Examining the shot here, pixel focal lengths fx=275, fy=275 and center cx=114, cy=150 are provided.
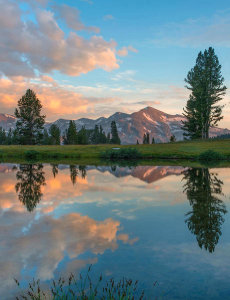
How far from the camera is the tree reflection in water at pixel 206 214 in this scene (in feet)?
28.2

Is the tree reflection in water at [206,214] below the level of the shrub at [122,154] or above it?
below

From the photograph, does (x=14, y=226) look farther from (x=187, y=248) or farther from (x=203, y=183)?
(x=203, y=183)

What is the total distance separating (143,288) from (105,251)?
203 cm

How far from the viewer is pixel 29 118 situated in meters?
93.8

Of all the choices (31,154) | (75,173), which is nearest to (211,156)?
(75,173)

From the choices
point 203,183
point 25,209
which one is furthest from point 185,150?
point 25,209

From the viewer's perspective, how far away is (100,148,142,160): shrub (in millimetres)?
50812

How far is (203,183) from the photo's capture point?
20.1 m

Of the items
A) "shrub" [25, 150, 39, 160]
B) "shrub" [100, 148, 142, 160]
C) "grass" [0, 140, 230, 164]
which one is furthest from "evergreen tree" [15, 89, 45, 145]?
"shrub" [100, 148, 142, 160]

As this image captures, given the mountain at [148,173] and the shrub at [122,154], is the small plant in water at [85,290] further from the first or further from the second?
the shrub at [122,154]

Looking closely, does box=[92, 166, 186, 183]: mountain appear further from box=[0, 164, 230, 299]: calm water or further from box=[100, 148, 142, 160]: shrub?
box=[100, 148, 142, 160]: shrub

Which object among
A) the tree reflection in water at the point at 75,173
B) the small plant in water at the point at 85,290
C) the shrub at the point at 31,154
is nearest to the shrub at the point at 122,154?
the shrub at the point at 31,154

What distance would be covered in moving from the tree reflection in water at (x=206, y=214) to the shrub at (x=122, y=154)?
31907mm

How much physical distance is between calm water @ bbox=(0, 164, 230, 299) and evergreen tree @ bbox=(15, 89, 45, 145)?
81.9 m
